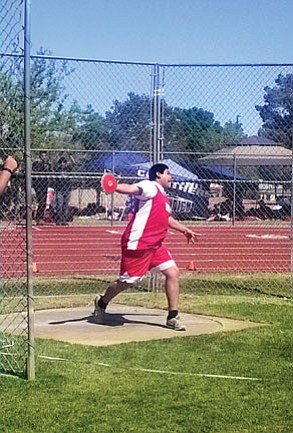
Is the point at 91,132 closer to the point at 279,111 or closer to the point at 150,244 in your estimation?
the point at 279,111

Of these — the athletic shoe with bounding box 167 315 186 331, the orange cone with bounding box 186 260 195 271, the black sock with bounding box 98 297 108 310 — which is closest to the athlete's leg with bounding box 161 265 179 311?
the athletic shoe with bounding box 167 315 186 331

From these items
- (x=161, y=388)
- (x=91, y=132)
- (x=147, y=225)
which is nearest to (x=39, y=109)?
(x=91, y=132)

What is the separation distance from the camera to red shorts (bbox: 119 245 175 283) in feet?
30.3

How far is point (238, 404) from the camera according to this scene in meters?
6.04

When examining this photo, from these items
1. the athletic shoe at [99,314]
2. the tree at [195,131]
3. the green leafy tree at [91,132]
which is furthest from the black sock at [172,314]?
the green leafy tree at [91,132]

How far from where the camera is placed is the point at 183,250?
1962cm

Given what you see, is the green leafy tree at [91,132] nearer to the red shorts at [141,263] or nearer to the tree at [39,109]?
the tree at [39,109]

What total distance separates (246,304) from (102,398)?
5.09m

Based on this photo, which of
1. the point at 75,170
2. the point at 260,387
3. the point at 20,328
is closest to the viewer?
the point at 260,387

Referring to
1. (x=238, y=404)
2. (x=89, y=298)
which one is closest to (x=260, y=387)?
(x=238, y=404)

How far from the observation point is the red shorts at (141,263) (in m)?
9.24

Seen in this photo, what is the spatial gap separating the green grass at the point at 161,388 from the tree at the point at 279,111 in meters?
4.46

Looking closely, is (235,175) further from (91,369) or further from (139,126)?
(91,369)

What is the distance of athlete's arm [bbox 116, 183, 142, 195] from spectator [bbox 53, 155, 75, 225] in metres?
3.88
